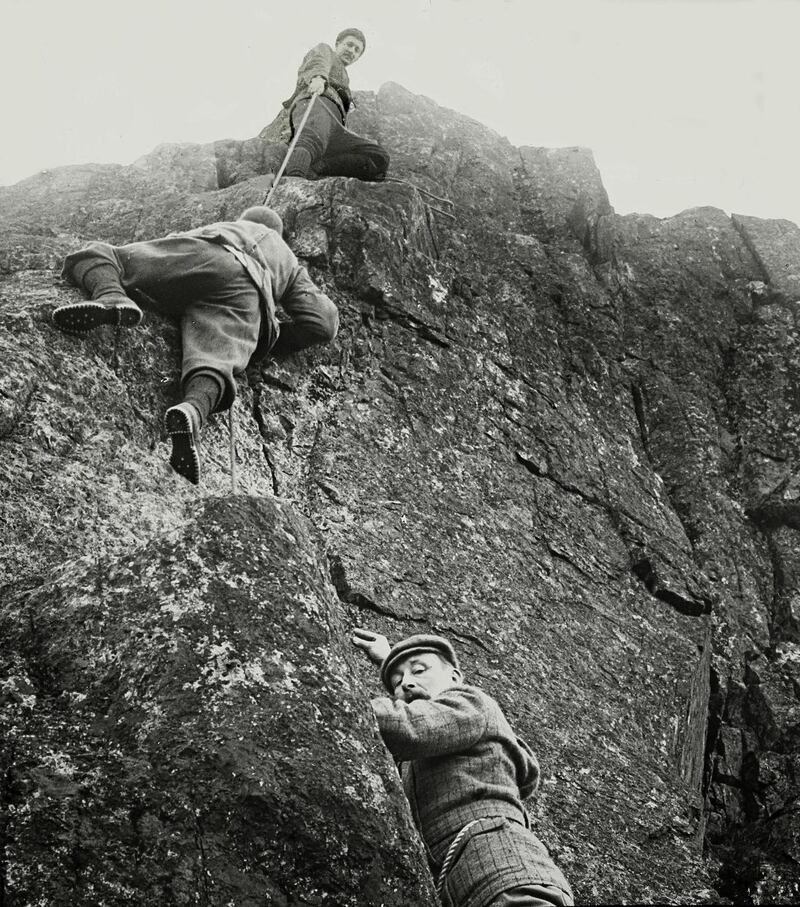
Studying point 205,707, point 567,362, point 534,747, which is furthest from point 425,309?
point 205,707

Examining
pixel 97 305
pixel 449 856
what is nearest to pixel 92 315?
pixel 97 305

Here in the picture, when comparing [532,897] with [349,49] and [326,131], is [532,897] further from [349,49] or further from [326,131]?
[349,49]

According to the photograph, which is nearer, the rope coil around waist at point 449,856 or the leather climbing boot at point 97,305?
the rope coil around waist at point 449,856

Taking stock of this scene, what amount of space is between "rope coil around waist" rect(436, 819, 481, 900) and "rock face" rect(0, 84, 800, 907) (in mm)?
619

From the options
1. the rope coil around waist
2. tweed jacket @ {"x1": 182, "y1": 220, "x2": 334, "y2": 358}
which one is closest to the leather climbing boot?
tweed jacket @ {"x1": 182, "y1": 220, "x2": 334, "y2": 358}

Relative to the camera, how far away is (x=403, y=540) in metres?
7.70

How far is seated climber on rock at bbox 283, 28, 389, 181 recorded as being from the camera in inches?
491

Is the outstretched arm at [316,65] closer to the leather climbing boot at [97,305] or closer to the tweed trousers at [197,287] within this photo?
the tweed trousers at [197,287]

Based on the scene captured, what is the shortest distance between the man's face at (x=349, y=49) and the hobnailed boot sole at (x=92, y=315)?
27.0ft

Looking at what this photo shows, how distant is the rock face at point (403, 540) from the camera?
388cm

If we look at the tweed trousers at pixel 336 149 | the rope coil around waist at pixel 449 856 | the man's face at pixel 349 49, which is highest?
the man's face at pixel 349 49

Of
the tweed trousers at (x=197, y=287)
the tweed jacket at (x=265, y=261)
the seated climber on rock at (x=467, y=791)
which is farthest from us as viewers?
the tweed jacket at (x=265, y=261)

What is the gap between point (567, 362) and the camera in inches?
432

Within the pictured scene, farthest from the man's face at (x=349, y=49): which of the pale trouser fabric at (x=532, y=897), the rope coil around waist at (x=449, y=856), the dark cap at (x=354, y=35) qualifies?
the pale trouser fabric at (x=532, y=897)
